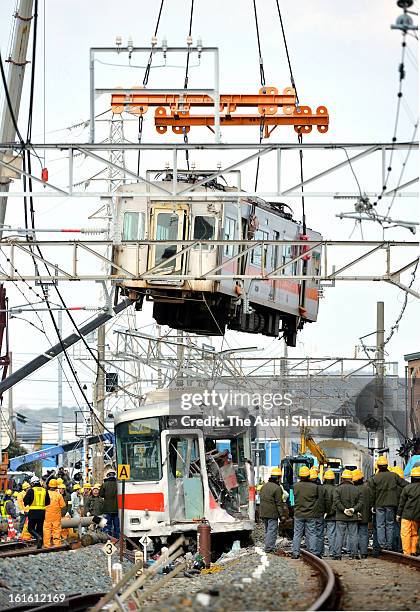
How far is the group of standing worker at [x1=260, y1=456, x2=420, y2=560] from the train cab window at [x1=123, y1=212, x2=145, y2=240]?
7.05m

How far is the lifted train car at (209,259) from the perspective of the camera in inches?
1039

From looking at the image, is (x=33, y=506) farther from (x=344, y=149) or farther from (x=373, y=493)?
(x=344, y=149)

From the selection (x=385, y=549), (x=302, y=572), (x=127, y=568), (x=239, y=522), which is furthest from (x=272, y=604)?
(x=239, y=522)

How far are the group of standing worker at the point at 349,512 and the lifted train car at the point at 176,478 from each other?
9.11ft

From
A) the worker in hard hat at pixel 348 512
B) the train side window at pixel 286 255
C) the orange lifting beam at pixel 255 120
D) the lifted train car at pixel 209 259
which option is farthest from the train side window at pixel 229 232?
the worker in hard hat at pixel 348 512

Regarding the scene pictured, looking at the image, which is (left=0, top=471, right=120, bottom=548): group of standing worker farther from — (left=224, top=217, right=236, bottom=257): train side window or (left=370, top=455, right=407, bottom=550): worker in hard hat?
(left=370, top=455, right=407, bottom=550): worker in hard hat

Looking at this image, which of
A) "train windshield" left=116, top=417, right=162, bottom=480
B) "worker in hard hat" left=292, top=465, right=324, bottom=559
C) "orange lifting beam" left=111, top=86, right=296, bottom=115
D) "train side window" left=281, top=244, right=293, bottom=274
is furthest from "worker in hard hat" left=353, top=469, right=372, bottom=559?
"train side window" left=281, top=244, right=293, bottom=274

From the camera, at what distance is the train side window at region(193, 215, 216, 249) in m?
26.5

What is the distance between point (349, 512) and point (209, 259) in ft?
27.2

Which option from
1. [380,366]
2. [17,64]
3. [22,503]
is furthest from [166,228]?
[380,366]

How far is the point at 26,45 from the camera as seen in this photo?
21.4m

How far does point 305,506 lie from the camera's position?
2038 cm

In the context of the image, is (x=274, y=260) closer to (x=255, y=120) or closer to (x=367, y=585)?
(x=255, y=120)

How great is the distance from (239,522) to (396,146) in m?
9.04
